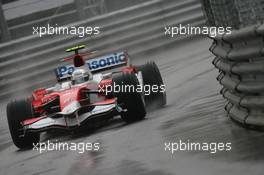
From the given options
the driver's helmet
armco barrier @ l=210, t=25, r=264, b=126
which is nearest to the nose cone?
the driver's helmet

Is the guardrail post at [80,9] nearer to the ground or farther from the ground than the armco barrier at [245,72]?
nearer to the ground

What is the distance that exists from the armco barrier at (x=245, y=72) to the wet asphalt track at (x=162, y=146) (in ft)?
0.55

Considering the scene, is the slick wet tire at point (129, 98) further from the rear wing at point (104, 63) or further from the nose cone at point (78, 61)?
the rear wing at point (104, 63)

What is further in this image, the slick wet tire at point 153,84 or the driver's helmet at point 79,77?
the slick wet tire at point 153,84

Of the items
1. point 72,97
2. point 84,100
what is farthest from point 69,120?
point 84,100

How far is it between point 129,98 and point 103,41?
9.66 metres

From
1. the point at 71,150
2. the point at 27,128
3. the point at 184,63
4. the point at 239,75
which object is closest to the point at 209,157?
the point at 239,75

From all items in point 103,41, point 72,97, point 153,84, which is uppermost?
point 72,97

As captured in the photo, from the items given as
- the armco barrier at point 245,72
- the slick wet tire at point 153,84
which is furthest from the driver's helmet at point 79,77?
the armco barrier at point 245,72

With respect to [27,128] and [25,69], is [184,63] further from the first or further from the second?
[27,128]

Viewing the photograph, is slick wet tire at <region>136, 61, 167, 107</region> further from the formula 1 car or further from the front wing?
the front wing

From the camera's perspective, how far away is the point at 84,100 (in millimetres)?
11836

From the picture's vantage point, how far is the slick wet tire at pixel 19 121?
11.5 metres

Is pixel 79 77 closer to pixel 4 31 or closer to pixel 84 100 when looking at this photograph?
pixel 84 100
